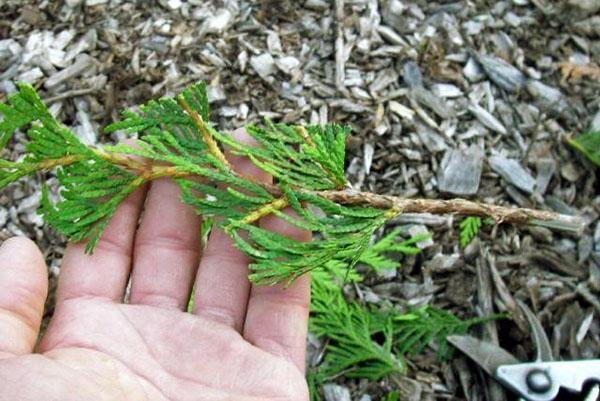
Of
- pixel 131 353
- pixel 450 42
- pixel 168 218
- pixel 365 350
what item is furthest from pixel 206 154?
pixel 450 42

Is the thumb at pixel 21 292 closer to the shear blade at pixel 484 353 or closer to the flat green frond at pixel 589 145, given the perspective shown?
the shear blade at pixel 484 353

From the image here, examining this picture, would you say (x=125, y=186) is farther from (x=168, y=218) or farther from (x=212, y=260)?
(x=212, y=260)

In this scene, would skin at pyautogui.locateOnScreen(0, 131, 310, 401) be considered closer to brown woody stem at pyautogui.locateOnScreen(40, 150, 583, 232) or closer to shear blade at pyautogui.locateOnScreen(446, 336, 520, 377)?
brown woody stem at pyautogui.locateOnScreen(40, 150, 583, 232)

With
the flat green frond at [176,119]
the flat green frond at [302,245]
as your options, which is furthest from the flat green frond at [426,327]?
the flat green frond at [176,119]

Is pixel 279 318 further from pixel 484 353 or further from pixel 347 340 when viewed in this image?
pixel 484 353

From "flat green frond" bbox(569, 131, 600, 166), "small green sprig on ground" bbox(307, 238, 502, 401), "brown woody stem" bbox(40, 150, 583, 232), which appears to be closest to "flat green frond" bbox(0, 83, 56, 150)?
"brown woody stem" bbox(40, 150, 583, 232)
